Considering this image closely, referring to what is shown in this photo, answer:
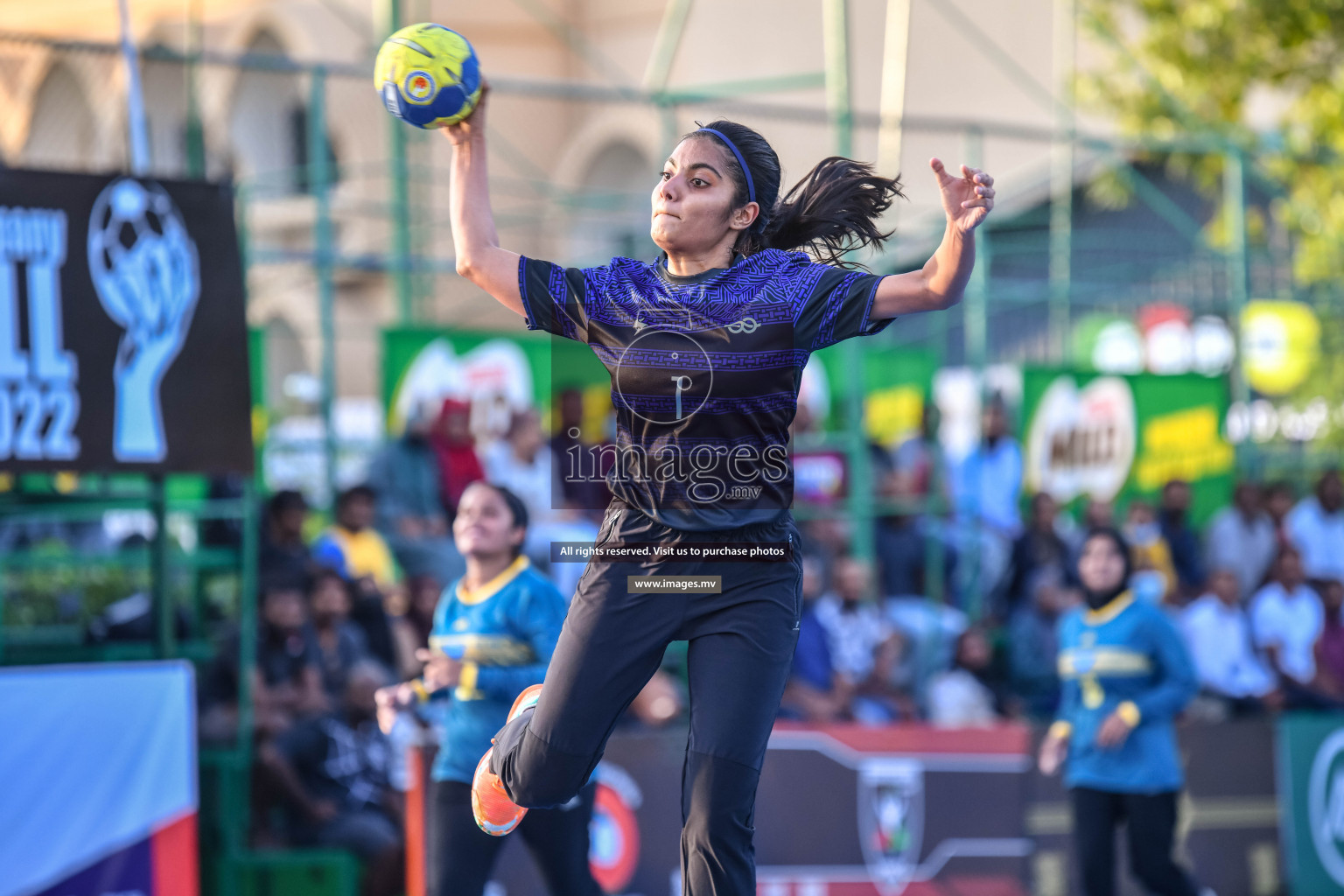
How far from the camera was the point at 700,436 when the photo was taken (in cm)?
375

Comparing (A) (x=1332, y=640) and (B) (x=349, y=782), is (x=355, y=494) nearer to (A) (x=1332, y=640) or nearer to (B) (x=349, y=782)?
(B) (x=349, y=782)

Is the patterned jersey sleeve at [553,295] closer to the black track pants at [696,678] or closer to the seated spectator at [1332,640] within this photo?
the black track pants at [696,678]

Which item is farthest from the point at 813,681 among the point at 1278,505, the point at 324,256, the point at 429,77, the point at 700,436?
the point at 429,77

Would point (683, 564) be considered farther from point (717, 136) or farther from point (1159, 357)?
point (1159, 357)

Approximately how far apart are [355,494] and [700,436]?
4.95 metres

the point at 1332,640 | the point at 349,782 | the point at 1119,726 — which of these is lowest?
the point at 349,782

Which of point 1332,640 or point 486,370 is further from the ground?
point 486,370

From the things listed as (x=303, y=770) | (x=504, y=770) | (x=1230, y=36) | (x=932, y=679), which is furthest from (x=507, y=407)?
(x=1230, y=36)

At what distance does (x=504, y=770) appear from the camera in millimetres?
3936

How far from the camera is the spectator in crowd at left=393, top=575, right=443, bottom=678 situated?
785 centimetres

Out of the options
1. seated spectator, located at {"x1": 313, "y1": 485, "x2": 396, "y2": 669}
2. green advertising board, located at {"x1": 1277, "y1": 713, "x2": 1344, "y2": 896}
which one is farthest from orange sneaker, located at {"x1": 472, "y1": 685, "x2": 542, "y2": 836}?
green advertising board, located at {"x1": 1277, "y1": 713, "x2": 1344, "y2": 896}

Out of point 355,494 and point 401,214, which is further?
point 401,214

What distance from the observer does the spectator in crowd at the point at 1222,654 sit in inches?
396

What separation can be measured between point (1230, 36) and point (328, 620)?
9868 millimetres
